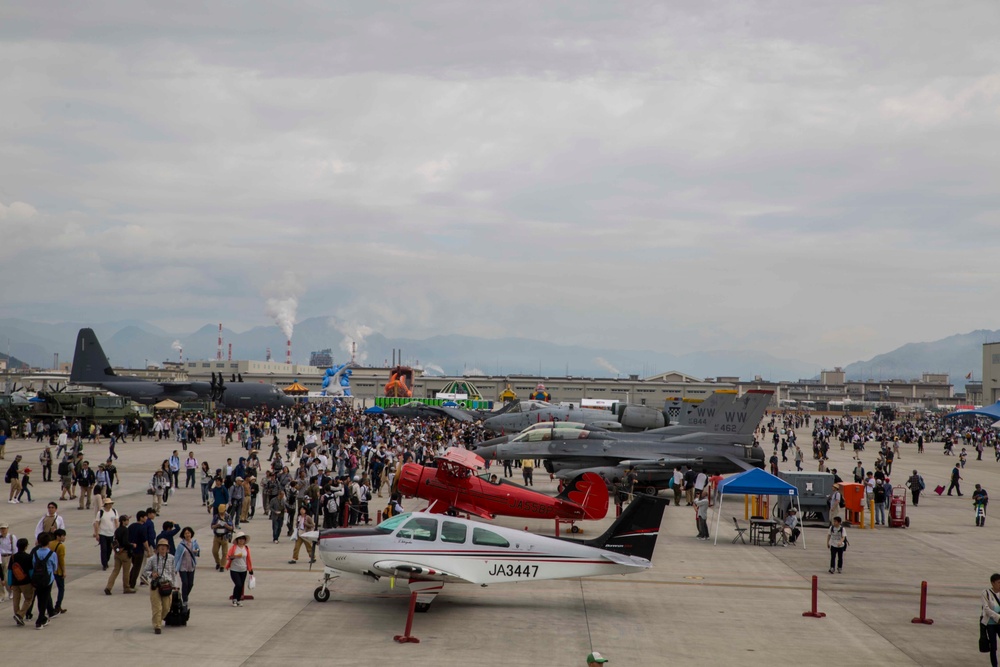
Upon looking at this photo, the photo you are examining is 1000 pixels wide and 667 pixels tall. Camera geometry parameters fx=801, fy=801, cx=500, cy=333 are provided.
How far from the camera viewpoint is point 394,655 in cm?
1127

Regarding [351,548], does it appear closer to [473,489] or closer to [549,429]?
[473,489]

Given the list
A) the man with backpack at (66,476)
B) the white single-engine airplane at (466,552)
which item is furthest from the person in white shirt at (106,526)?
the man with backpack at (66,476)

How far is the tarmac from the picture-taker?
11391 millimetres

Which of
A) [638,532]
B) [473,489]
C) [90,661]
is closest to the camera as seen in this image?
[90,661]

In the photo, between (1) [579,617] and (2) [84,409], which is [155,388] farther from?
(1) [579,617]

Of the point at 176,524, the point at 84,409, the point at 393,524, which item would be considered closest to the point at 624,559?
the point at 393,524

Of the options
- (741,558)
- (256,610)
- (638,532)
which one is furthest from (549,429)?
(256,610)

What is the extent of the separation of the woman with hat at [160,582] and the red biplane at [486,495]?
9.11 m

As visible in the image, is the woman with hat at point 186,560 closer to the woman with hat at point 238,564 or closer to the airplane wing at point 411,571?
the woman with hat at point 238,564

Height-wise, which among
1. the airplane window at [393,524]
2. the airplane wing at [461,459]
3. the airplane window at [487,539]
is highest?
the airplane wing at [461,459]

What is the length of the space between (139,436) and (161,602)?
143ft

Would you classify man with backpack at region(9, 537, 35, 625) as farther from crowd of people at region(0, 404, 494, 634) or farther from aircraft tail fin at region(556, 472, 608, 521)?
aircraft tail fin at region(556, 472, 608, 521)

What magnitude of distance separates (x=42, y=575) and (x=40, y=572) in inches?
2.3

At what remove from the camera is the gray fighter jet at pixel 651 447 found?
97.4ft
